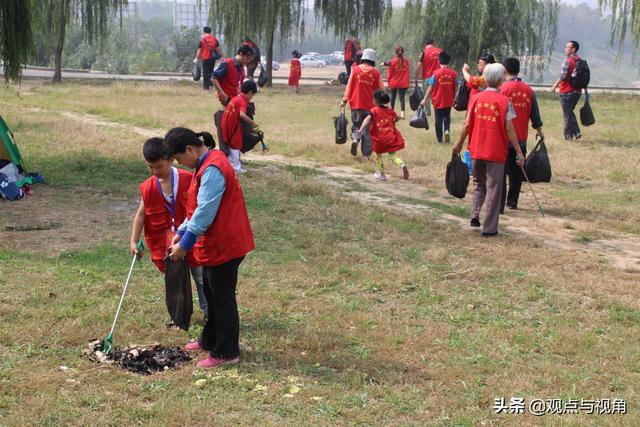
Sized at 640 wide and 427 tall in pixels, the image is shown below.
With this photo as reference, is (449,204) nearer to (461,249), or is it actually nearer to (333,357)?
(461,249)

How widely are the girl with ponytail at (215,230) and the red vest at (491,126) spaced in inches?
161

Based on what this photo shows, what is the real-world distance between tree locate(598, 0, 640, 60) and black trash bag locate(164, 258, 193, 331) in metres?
15.3

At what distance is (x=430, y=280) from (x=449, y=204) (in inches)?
140

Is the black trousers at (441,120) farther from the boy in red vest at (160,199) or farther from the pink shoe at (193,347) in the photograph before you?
the pink shoe at (193,347)

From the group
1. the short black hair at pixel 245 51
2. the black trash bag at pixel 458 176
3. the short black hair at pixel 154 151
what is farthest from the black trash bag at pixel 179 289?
the short black hair at pixel 245 51

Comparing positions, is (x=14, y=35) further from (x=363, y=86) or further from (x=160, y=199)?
(x=160, y=199)

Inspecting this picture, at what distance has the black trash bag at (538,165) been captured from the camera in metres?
10.1

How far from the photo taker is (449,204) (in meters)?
11.0

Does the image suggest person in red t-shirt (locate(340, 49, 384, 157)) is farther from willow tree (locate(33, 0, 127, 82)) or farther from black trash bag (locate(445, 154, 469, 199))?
willow tree (locate(33, 0, 127, 82))

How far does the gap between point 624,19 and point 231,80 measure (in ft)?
37.2

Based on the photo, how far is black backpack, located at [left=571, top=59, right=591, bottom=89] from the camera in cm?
1531

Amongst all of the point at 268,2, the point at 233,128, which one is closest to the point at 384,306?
the point at 233,128

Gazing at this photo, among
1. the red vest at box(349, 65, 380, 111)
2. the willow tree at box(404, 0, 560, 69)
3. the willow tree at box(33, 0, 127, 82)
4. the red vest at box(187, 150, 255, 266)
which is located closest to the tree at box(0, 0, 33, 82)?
the red vest at box(349, 65, 380, 111)

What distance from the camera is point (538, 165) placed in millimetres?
10156
